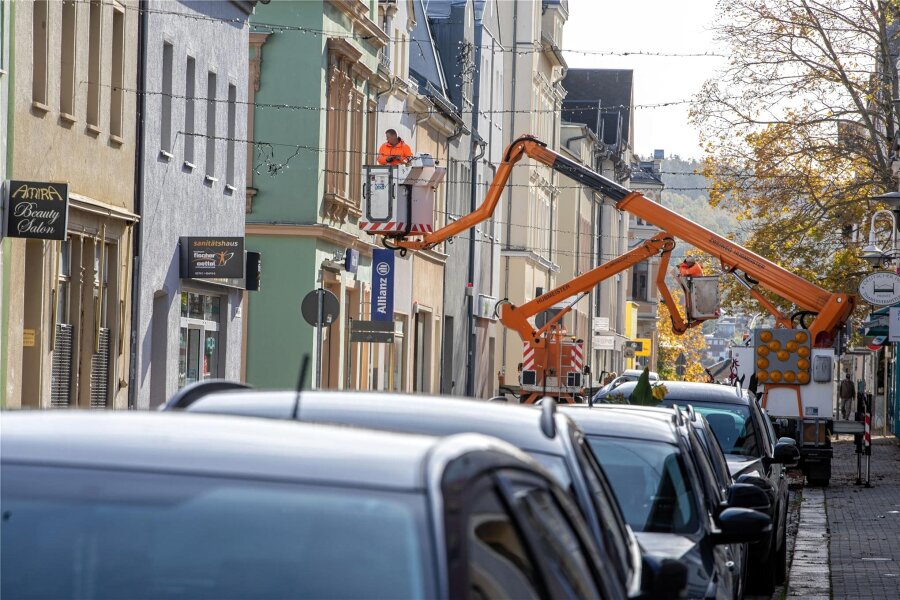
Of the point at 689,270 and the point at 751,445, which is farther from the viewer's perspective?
the point at 689,270

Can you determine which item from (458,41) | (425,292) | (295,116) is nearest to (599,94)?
(458,41)

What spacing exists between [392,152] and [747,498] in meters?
27.8

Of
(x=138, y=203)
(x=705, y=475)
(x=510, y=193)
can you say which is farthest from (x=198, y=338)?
(x=510, y=193)

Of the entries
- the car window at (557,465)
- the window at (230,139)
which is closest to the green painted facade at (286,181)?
the window at (230,139)

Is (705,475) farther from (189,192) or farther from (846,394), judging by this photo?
(846,394)

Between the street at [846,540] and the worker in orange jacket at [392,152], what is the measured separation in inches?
415

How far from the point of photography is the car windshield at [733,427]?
595 inches

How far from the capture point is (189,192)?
28547 mm

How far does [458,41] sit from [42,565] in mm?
52946

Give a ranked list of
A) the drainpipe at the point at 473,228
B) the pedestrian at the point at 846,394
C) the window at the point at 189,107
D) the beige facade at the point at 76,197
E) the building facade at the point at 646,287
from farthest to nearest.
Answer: the building facade at the point at 646,287 < the pedestrian at the point at 846,394 < the drainpipe at the point at 473,228 < the window at the point at 189,107 < the beige facade at the point at 76,197

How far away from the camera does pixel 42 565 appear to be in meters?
3.22

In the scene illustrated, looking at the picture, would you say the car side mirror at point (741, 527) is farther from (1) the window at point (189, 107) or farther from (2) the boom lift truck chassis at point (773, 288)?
(2) the boom lift truck chassis at point (773, 288)

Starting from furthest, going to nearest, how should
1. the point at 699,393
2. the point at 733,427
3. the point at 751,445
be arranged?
1. the point at 699,393
2. the point at 733,427
3. the point at 751,445

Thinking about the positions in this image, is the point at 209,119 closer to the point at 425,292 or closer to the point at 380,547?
the point at 425,292
